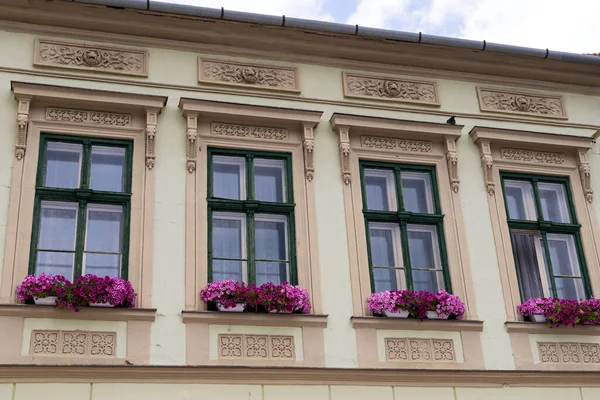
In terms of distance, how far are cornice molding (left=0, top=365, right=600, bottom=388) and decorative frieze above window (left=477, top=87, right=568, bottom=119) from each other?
4.00m

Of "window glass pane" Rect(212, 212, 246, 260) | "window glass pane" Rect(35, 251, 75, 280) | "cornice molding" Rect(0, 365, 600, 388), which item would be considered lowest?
"cornice molding" Rect(0, 365, 600, 388)

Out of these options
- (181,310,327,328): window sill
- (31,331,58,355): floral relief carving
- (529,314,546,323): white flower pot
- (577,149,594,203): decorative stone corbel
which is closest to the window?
(577,149,594,203): decorative stone corbel

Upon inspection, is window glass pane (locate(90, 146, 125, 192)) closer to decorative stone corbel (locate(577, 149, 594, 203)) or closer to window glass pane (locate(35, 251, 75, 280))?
window glass pane (locate(35, 251, 75, 280))

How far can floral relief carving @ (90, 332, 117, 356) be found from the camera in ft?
29.8

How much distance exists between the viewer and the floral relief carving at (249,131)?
10781 millimetres

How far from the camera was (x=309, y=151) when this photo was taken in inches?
428

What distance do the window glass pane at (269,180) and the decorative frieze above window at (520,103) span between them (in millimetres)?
3342

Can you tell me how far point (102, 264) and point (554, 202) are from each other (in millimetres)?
6510

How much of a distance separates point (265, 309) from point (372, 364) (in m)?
1.48

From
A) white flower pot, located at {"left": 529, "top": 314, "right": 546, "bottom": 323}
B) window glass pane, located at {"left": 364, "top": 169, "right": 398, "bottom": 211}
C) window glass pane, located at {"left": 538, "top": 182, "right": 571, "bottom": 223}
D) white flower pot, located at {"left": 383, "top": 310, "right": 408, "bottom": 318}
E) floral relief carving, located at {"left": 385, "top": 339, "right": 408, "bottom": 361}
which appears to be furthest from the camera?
window glass pane, located at {"left": 538, "top": 182, "right": 571, "bottom": 223}

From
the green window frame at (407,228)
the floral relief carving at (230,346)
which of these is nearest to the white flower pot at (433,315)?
the green window frame at (407,228)

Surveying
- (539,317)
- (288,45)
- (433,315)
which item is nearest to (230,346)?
(433,315)

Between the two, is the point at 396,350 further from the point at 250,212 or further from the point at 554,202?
the point at 554,202

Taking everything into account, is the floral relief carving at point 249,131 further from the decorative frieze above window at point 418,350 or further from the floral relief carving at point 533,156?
the floral relief carving at point 533,156
